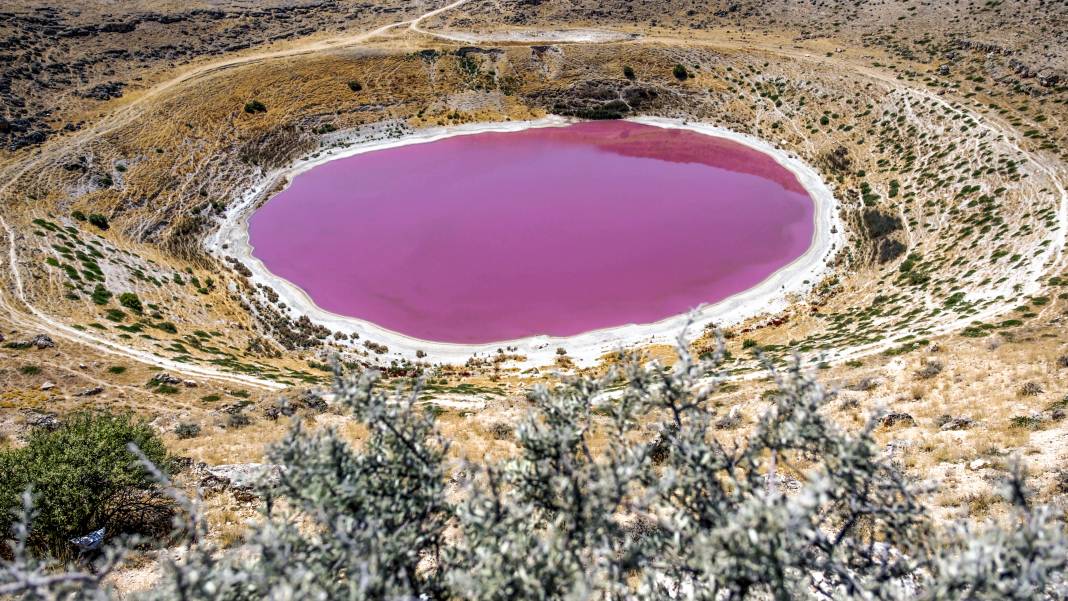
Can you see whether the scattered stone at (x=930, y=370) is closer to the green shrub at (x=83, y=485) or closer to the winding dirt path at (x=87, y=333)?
the green shrub at (x=83, y=485)

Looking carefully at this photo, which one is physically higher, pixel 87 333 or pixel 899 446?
pixel 87 333

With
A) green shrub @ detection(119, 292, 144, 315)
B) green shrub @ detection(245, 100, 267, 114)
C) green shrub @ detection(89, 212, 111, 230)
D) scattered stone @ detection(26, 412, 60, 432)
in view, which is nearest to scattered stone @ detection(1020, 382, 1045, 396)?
scattered stone @ detection(26, 412, 60, 432)

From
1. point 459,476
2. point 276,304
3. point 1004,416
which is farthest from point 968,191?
point 276,304

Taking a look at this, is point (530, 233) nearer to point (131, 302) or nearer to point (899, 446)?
point (131, 302)

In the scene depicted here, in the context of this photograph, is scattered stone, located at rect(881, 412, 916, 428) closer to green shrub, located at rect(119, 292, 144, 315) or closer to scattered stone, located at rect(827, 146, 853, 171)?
green shrub, located at rect(119, 292, 144, 315)

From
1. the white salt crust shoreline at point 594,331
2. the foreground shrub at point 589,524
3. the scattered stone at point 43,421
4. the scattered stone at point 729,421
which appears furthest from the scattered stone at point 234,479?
the white salt crust shoreline at point 594,331

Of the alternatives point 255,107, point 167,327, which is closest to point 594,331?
point 167,327
